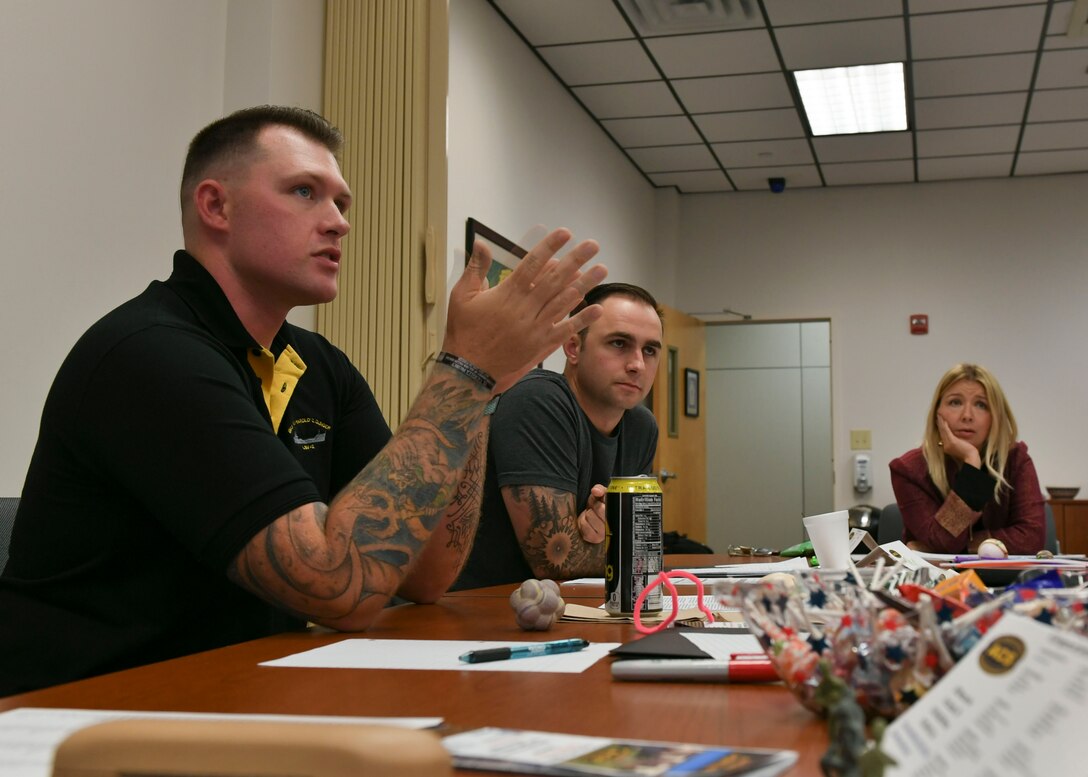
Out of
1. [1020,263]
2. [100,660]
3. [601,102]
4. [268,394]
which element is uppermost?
[601,102]

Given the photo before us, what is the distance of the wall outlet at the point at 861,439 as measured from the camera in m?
6.82

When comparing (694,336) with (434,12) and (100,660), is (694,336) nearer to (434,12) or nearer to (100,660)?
(434,12)

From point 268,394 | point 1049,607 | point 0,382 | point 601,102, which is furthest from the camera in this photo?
point 601,102

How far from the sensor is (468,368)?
1.29 meters

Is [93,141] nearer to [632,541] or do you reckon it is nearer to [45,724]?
[632,541]

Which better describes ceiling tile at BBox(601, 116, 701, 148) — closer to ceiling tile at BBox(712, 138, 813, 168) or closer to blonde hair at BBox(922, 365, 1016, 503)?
ceiling tile at BBox(712, 138, 813, 168)

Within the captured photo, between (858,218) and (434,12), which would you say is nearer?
(434,12)

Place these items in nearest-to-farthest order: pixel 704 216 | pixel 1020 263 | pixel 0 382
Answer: pixel 0 382 < pixel 1020 263 < pixel 704 216

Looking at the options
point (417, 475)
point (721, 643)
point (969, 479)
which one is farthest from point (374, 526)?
point (969, 479)

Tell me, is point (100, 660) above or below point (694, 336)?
below

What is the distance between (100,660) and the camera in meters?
1.14

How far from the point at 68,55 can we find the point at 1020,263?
593 centimetres

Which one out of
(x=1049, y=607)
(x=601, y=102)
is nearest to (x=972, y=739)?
(x=1049, y=607)

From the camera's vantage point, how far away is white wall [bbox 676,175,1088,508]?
Result: 6551mm
